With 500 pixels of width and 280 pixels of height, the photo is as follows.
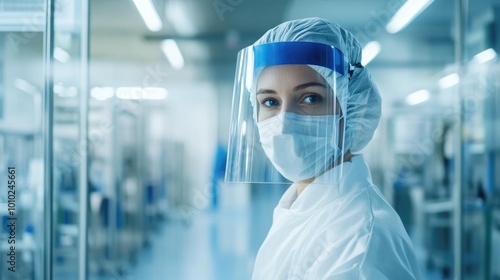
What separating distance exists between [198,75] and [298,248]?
2528 millimetres

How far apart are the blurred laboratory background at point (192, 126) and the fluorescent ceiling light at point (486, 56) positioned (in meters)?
0.01

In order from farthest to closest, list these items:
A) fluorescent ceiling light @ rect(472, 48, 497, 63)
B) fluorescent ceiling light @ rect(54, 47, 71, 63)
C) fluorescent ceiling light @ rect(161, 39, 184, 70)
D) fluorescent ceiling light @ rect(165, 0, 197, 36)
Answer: fluorescent ceiling light @ rect(472, 48, 497, 63) < fluorescent ceiling light @ rect(161, 39, 184, 70) < fluorescent ceiling light @ rect(165, 0, 197, 36) < fluorescent ceiling light @ rect(54, 47, 71, 63)

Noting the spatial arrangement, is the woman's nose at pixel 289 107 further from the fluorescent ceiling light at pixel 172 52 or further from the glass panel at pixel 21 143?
the fluorescent ceiling light at pixel 172 52

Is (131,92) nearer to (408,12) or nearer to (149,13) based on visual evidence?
(149,13)

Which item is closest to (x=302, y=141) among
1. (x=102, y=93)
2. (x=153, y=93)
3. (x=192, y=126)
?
(x=153, y=93)

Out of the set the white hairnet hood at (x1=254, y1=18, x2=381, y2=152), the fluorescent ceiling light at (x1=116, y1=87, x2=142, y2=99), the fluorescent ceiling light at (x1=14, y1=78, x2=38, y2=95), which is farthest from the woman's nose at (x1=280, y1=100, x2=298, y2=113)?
the fluorescent ceiling light at (x1=14, y1=78, x2=38, y2=95)

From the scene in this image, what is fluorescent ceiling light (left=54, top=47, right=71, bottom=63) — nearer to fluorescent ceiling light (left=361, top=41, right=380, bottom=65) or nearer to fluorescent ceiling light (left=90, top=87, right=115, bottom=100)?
fluorescent ceiling light (left=90, top=87, right=115, bottom=100)

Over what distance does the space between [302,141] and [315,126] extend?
48mm

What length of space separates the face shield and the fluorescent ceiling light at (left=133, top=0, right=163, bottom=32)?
0.99 metres

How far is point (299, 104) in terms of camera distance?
112cm

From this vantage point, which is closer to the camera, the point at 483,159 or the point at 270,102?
Answer: the point at 270,102

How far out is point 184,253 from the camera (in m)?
3.90

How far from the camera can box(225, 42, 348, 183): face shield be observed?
1.12m

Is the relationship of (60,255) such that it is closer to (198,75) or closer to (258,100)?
(198,75)
